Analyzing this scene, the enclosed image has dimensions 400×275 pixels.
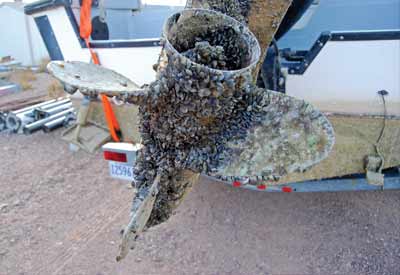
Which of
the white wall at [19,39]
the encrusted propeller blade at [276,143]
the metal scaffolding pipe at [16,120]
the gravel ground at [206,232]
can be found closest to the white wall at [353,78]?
the gravel ground at [206,232]

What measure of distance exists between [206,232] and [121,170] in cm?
83

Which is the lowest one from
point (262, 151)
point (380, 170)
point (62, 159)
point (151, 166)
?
point (62, 159)

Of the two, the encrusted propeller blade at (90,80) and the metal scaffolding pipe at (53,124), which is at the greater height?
the encrusted propeller blade at (90,80)

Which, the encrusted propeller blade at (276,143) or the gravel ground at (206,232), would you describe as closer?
the encrusted propeller blade at (276,143)

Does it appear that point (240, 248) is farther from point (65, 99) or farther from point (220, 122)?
point (65, 99)

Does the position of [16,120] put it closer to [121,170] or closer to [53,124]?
[53,124]

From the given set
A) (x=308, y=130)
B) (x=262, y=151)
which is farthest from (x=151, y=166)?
(x=308, y=130)

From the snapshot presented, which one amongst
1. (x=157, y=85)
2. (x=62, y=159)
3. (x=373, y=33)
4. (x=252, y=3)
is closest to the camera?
(x=157, y=85)

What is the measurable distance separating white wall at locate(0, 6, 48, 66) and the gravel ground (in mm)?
11863

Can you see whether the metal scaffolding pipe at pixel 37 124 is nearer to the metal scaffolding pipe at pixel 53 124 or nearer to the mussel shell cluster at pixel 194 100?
the metal scaffolding pipe at pixel 53 124

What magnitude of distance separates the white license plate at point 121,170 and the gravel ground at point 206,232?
490 mm

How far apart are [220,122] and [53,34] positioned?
2.72 m

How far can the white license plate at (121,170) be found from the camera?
9.30ft

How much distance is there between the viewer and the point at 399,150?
7.82 feet
